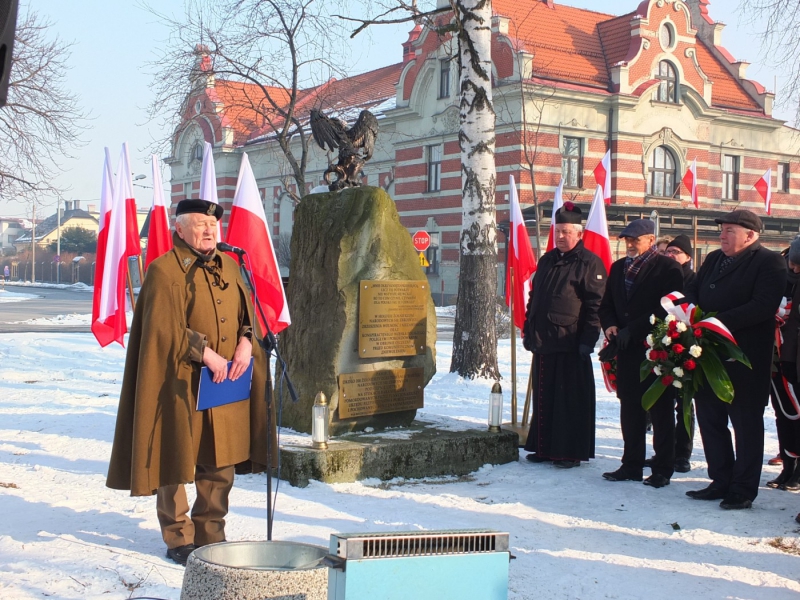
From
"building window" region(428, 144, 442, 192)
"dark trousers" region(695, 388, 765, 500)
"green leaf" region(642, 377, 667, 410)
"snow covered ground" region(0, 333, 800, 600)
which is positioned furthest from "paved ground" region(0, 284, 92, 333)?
"dark trousers" region(695, 388, 765, 500)

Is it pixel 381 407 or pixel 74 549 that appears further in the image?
pixel 381 407

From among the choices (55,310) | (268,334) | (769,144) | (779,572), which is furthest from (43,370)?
(769,144)

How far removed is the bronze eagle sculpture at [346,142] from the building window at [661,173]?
27.7 m

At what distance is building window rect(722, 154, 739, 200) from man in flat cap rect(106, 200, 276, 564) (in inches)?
1383

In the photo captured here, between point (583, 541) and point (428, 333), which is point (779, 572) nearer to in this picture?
point (583, 541)

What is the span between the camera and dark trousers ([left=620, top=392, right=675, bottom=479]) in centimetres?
717

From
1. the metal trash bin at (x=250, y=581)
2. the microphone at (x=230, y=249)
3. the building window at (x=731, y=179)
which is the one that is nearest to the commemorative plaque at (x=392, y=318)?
the microphone at (x=230, y=249)

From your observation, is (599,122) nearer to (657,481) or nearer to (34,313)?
(34,313)

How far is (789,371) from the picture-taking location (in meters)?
6.87

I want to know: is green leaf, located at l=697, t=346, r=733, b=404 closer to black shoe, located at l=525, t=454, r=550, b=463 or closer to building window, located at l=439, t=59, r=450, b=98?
black shoe, located at l=525, t=454, r=550, b=463

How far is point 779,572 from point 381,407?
3512mm

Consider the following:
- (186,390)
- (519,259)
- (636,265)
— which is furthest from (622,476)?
(186,390)

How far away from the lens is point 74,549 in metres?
4.97

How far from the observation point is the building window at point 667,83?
34188 millimetres
